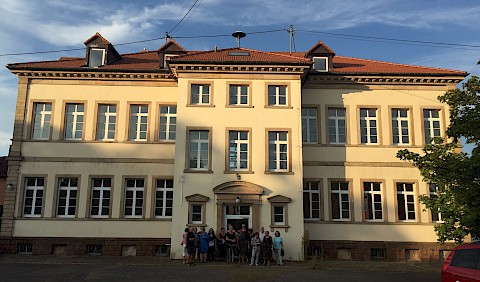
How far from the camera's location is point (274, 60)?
20281 millimetres

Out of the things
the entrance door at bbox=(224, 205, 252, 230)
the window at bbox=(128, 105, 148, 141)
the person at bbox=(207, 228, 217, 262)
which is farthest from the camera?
the window at bbox=(128, 105, 148, 141)

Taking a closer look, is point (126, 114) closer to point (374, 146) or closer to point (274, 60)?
point (274, 60)

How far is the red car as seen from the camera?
894 cm

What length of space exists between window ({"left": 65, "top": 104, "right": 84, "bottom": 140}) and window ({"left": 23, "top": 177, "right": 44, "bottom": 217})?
2.52 metres

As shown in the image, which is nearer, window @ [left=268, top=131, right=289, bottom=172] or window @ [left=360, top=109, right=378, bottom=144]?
window @ [left=268, top=131, right=289, bottom=172]

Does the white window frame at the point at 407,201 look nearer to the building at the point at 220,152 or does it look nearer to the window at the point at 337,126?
the building at the point at 220,152

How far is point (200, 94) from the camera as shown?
792 inches

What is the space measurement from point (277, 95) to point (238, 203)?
17.5 feet

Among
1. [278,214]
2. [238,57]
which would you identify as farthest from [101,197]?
[238,57]

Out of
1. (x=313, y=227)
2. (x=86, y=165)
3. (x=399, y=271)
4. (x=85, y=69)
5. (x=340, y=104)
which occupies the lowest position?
(x=399, y=271)

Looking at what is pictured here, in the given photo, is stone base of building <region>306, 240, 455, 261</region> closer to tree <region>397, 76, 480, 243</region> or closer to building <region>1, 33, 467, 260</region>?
building <region>1, 33, 467, 260</region>

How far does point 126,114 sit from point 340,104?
10.6 metres

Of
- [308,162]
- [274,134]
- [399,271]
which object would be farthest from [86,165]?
[399,271]

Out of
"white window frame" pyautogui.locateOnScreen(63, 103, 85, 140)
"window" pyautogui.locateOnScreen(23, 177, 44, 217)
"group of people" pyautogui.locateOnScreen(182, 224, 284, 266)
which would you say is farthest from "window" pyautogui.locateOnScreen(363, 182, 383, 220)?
"window" pyautogui.locateOnScreen(23, 177, 44, 217)
